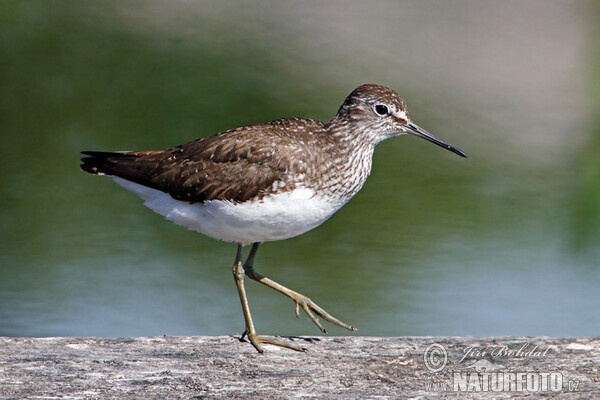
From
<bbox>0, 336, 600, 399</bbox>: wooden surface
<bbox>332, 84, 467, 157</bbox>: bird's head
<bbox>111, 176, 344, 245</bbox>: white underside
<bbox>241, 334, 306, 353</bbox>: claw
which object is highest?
<bbox>332, 84, 467, 157</bbox>: bird's head

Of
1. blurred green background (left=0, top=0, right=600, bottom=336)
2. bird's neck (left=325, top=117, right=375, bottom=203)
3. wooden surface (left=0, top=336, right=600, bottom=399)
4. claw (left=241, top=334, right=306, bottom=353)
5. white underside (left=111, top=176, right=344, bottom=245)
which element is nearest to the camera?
wooden surface (left=0, top=336, right=600, bottom=399)

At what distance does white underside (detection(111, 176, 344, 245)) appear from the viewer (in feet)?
21.3

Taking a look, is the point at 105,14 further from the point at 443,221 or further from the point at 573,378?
the point at 573,378

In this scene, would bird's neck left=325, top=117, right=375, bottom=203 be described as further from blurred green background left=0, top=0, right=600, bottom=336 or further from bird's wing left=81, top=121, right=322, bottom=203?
blurred green background left=0, top=0, right=600, bottom=336

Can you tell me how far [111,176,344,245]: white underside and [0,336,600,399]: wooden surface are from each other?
755 millimetres

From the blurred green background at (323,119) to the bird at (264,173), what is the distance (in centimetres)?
173

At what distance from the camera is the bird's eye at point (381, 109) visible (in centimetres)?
717

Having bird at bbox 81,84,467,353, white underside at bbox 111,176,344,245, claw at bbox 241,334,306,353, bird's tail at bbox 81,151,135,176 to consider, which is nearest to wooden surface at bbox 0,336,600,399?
claw at bbox 241,334,306,353

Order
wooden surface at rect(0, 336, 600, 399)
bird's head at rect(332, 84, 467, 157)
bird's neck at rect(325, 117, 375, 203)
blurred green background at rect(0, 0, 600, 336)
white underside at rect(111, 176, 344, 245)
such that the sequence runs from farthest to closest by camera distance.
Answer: blurred green background at rect(0, 0, 600, 336) < bird's head at rect(332, 84, 467, 157) < bird's neck at rect(325, 117, 375, 203) < white underside at rect(111, 176, 344, 245) < wooden surface at rect(0, 336, 600, 399)

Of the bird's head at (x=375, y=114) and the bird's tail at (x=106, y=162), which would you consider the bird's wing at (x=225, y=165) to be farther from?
the bird's head at (x=375, y=114)

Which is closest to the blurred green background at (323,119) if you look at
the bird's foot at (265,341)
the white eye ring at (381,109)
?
the bird's foot at (265,341)

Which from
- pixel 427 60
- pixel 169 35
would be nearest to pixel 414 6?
pixel 427 60

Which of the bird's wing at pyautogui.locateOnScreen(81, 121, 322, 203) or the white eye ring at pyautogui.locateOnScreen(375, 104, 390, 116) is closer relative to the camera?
the bird's wing at pyautogui.locateOnScreen(81, 121, 322, 203)

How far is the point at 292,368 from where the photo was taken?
6.22m
